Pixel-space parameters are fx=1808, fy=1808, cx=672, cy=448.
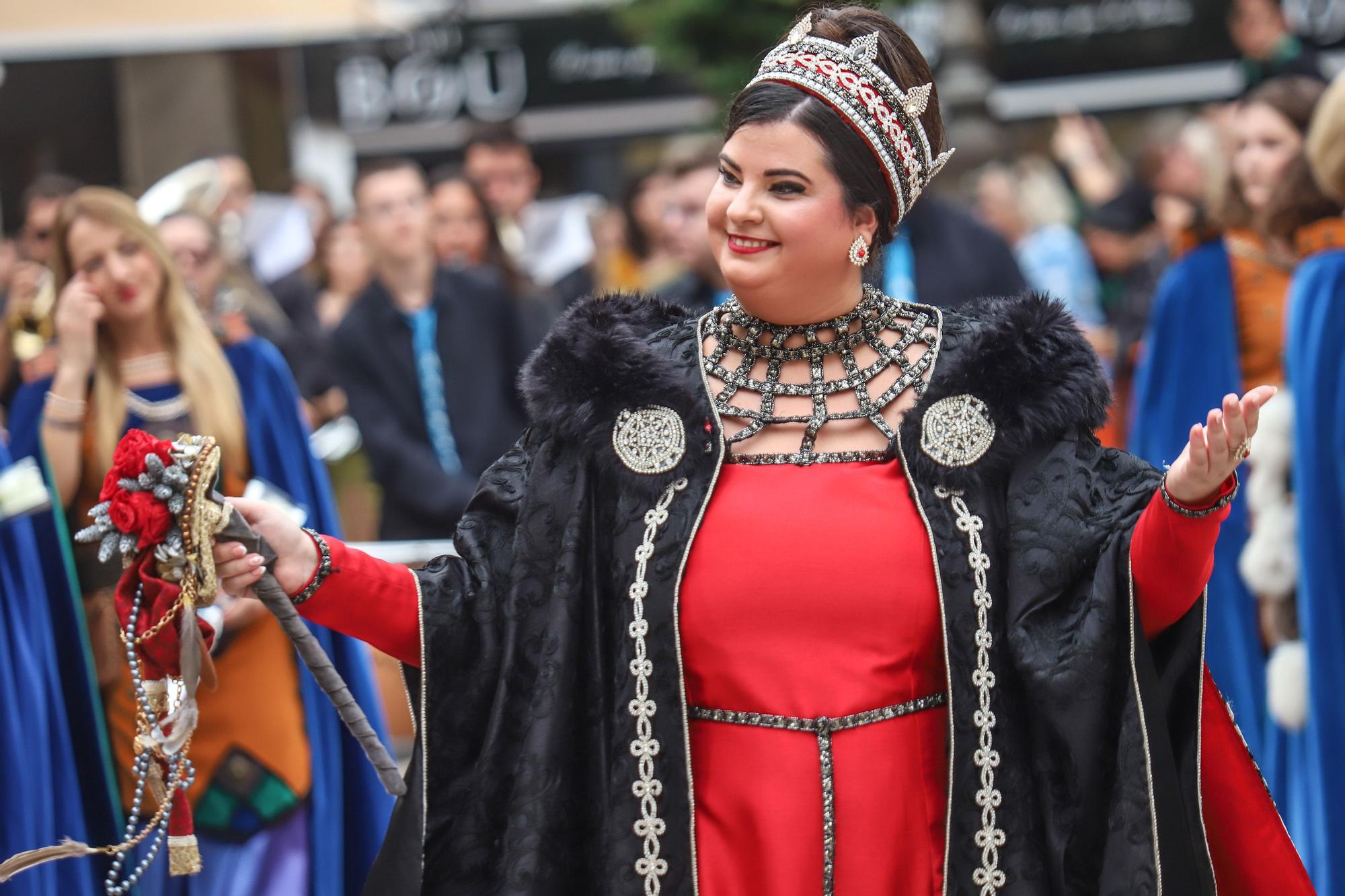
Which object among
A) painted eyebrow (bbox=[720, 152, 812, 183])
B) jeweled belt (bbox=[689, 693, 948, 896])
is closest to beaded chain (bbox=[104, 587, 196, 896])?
jeweled belt (bbox=[689, 693, 948, 896])

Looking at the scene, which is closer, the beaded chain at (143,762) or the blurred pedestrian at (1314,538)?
the beaded chain at (143,762)

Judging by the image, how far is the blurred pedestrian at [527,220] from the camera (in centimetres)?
956

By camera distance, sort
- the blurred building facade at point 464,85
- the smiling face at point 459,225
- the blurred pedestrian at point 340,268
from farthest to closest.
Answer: the blurred building facade at point 464,85
the blurred pedestrian at point 340,268
the smiling face at point 459,225

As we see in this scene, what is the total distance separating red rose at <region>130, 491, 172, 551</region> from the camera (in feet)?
9.41

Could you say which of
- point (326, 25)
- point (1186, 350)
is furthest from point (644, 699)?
point (326, 25)

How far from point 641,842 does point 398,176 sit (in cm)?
518

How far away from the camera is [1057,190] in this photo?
39.2ft

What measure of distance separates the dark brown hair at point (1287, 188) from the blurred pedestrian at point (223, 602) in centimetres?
313

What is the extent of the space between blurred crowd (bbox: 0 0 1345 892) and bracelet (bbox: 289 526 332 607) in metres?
0.84

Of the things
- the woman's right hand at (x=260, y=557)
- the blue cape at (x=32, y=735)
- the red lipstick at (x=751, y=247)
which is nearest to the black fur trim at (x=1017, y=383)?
the red lipstick at (x=751, y=247)

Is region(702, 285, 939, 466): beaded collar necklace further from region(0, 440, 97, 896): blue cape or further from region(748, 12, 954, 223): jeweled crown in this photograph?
region(0, 440, 97, 896): blue cape

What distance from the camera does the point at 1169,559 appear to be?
298 cm

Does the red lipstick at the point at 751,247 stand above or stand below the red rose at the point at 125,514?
above

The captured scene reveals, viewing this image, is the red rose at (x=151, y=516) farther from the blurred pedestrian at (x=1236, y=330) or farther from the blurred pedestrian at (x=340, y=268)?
the blurred pedestrian at (x=340, y=268)
